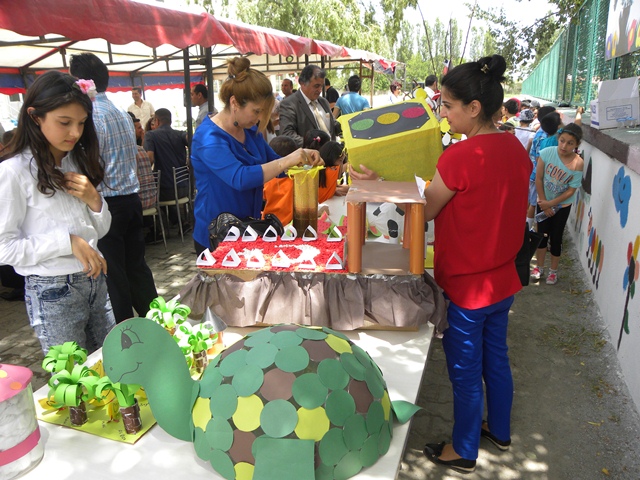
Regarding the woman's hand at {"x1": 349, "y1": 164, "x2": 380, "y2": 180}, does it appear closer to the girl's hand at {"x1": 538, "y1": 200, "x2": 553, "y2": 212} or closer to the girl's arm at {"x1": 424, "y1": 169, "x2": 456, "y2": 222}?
the girl's arm at {"x1": 424, "y1": 169, "x2": 456, "y2": 222}

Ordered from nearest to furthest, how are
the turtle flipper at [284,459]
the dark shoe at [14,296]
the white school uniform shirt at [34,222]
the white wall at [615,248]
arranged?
the turtle flipper at [284,459] → the white school uniform shirt at [34,222] → the white wall at [615,248] → the dark shoe at [14,296]

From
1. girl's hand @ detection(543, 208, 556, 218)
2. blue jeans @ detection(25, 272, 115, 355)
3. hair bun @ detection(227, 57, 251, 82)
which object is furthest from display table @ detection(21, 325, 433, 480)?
girl's hand @ detection(543, 208, 556, 218)

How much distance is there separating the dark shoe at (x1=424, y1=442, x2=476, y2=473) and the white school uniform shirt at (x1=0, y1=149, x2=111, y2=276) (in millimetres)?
1738

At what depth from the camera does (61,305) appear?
182 cm

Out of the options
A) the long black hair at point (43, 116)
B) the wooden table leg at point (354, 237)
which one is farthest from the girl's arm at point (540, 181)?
the long black hair at point (43, 116)

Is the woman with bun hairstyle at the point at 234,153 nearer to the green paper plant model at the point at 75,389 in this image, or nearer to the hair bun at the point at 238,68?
the hair bun at the point at 238,68

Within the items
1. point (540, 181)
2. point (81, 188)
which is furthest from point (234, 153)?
point (540, 181)

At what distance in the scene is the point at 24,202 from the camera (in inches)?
65.5

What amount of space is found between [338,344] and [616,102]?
4.25m

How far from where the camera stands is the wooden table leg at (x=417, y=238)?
1.81 m

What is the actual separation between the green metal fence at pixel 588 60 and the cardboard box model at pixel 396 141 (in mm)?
3740

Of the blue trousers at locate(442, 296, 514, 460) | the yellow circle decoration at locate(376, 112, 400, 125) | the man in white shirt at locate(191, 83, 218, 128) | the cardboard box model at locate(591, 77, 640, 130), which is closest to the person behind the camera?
the blue trousers at locate(442, 296, 514, 460)

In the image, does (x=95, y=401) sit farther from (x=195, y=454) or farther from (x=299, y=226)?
(x=299, y=226)

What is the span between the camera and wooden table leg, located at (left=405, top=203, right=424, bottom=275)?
181 cm
